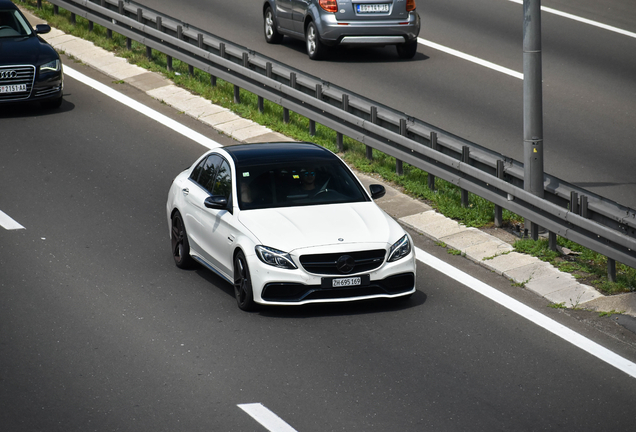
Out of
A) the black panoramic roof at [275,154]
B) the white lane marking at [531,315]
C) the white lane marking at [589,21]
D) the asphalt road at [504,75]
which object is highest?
the black panoramic roof at [275,154]

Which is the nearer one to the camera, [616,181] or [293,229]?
[293,229]

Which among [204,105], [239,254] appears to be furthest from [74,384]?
[204,105]

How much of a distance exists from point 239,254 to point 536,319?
2944 mm

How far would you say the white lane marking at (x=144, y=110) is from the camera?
16.6 metres

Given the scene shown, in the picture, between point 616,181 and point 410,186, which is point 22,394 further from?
point 616,181

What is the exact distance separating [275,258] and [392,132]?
5044mm

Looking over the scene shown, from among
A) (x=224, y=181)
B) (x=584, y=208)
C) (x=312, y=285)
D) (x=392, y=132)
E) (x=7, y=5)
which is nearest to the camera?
(x=312, y=285)

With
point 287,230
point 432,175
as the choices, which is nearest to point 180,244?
point 287,230

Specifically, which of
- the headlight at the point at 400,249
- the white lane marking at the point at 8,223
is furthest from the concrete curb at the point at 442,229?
the white lane marking at the point at 8,223

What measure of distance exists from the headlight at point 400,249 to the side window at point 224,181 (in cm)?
188

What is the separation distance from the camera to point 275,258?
32.3ft

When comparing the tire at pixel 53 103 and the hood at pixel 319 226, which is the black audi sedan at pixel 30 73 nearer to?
the tire at pixel 53 103

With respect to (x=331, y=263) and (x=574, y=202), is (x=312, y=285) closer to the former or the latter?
(x=331, y=263)

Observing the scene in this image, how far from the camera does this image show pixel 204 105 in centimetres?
1827
